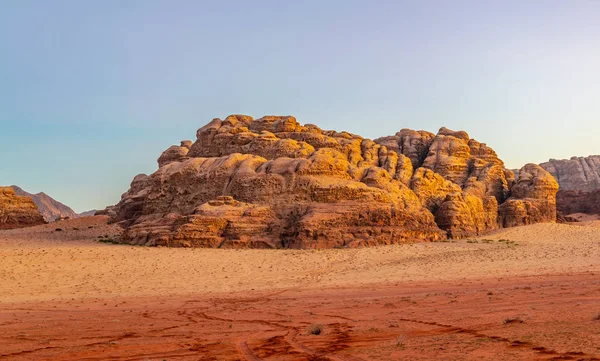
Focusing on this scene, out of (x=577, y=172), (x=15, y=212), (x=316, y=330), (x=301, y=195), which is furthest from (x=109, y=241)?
(x=577, y=172)

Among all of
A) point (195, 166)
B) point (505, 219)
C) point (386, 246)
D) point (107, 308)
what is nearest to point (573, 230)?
point (505, 219)

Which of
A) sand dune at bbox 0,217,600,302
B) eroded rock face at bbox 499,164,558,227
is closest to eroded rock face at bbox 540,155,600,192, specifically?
eroded rock face at bbox 499,164,558,227

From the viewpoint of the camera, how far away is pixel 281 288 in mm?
23641

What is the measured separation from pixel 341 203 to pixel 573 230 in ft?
69.1

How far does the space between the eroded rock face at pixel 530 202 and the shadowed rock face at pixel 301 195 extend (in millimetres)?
211

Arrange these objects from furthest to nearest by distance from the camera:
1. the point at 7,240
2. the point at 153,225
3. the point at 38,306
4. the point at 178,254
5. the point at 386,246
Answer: the point at 7,240
the point at 153,225
the point at 386,246
the point at 178,254
the point at 38,306

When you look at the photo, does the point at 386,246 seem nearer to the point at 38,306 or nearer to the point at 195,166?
the point at 195,166

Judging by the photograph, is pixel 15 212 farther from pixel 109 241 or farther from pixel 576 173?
pixel 576 173

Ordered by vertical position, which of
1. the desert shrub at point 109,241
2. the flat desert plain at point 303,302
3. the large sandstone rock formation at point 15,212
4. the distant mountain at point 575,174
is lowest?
the flat desert plain at point 303,302

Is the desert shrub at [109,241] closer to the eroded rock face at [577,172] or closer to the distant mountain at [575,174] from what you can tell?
the distant mountain at [575,174]

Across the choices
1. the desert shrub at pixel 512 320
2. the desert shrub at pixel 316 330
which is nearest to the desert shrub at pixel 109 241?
the desert shrub at pixel 316 330

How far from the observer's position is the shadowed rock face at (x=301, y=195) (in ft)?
121

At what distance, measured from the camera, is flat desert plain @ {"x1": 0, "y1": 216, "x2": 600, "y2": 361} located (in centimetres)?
1016

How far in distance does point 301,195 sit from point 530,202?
81.0 feet
